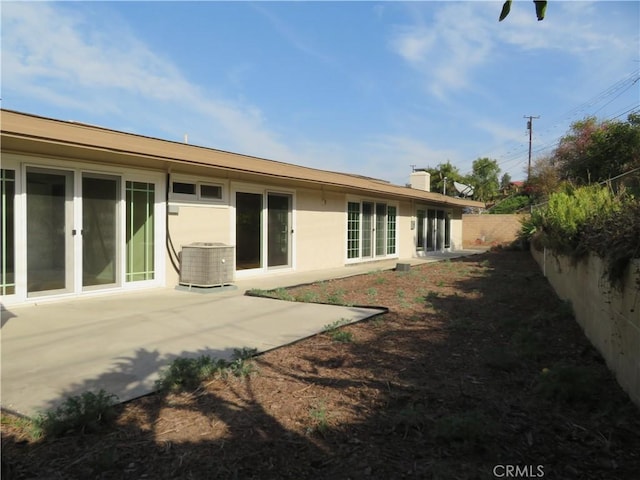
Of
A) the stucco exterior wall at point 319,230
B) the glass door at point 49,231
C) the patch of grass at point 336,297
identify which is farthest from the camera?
the stucco exterior wall at point 319,230

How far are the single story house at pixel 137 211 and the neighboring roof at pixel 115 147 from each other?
2cm

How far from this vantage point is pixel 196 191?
938cm

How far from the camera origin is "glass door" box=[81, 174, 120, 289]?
299 inches

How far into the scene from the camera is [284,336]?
212 inches

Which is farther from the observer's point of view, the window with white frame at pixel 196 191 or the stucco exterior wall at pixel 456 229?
the stucco exterior wall at pixel 456 229

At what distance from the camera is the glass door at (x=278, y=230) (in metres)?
11.3

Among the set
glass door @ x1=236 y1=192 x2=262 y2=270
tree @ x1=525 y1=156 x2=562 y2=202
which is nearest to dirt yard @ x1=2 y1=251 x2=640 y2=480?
glass door @ x1=236 y1=192 x2=262 y2=270

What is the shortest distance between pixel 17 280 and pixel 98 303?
1151 millimetres

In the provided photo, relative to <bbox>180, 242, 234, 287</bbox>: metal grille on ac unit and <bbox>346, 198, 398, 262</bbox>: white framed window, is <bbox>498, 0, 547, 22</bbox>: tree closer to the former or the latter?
<bbox>180, 242, 234, 287</bbox>: metal grille on ac unit

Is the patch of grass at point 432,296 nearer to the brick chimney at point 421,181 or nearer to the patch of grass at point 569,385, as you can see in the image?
the patch of grass at point 569,385

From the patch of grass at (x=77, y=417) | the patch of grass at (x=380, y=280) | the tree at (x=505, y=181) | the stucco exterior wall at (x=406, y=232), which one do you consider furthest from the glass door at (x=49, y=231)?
the tree at (x=505, y=181)

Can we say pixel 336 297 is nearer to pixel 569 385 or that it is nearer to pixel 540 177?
pixel 569 385

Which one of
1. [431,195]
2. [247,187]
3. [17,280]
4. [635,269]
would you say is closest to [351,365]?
[635,269]

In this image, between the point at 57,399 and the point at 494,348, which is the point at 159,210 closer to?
the point at 57,399
